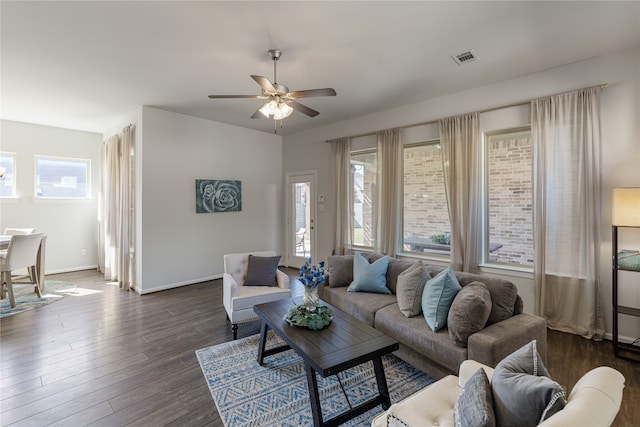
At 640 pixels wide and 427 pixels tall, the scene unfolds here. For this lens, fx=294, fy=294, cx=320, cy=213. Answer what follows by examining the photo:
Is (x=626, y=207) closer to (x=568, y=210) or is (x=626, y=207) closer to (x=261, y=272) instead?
(x=568, y=210)

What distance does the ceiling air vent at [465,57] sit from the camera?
10.1ft

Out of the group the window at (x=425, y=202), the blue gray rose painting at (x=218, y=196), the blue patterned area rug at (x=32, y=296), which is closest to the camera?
the blue patterned area rug at (x=32, y=296)

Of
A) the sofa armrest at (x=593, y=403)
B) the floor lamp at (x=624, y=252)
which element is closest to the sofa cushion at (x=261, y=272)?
the sofa armrest at (x=593, y=403)

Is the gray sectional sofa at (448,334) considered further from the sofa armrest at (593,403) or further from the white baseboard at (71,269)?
the white baseboard at (71,269)

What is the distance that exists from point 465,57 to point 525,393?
3.23 m

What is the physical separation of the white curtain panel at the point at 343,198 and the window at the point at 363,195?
0.32ft

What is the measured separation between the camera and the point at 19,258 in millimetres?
4285

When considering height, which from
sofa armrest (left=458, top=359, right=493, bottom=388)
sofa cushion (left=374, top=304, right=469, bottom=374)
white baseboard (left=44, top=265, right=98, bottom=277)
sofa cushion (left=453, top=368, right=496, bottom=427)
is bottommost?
white baseboard (left=44, top=265, right=98, bottom=277)

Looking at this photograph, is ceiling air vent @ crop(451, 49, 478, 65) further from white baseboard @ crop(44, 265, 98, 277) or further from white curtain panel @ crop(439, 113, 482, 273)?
white baseboard @ crop(44, 265, 98, 277)

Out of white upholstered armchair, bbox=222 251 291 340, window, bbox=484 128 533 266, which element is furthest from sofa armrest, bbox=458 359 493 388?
window, bbox=484 128 533 266

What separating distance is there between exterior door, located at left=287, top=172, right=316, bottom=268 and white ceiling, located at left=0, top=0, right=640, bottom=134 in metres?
2.34

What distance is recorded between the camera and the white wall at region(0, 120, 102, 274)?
18.2ft

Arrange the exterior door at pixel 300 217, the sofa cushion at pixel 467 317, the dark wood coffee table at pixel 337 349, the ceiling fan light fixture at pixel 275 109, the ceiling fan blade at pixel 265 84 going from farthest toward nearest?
1. the exterior door at pixel 300 217
2. the ceiling fan light fixture at pixel 275 109
3. the ceiling fan blade at pixel 265 84
4. the sofa cushion at pixel 467 317
5. the dark wood coffee table at pixel 337 349

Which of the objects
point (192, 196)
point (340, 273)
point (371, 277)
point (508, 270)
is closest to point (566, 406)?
point (371, 277)
